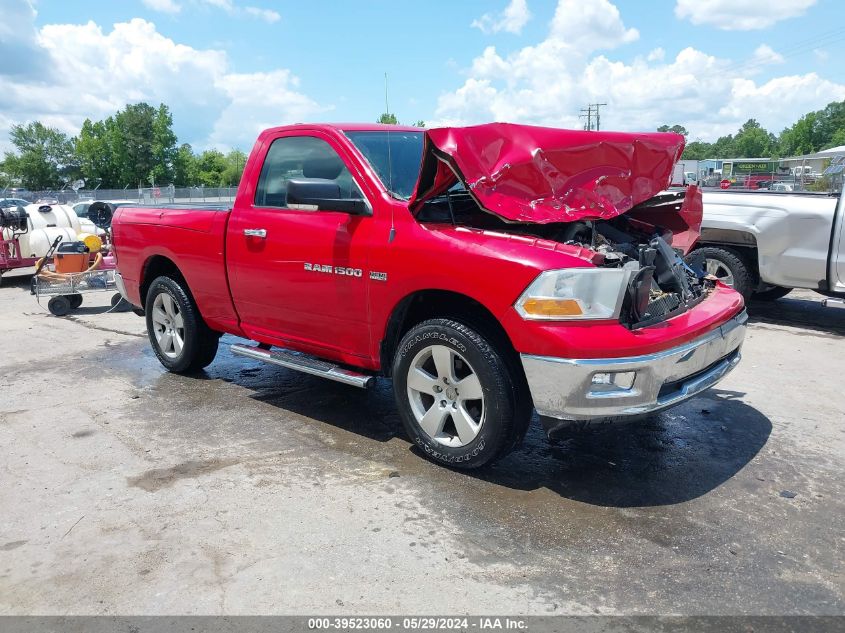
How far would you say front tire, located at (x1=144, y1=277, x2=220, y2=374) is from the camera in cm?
587

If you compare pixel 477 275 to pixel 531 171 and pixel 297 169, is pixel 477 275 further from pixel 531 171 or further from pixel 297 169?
pixel 297 169

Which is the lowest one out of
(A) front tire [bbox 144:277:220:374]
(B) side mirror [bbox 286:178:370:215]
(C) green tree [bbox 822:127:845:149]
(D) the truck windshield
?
(A) front tire [bbox 144:277:220:374]

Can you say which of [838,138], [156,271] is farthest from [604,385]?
[838,138]

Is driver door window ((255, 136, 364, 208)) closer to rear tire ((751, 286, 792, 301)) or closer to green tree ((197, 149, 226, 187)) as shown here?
rear tire ((751, 286, 792, 301))

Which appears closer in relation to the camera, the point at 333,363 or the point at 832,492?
the point at 832,492

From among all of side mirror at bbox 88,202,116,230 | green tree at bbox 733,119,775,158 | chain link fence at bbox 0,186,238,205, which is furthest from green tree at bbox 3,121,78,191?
green tree at bbox 733,119,775,158

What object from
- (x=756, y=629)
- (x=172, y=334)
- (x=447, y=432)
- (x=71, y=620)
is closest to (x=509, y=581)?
(x=756, y=629)

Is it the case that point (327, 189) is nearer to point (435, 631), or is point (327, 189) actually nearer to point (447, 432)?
point (447, 432)

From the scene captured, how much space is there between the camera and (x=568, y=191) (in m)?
4.00

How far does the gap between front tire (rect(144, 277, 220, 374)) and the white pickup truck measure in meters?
5.17

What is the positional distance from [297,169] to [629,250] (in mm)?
2354

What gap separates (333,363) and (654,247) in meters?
2.30

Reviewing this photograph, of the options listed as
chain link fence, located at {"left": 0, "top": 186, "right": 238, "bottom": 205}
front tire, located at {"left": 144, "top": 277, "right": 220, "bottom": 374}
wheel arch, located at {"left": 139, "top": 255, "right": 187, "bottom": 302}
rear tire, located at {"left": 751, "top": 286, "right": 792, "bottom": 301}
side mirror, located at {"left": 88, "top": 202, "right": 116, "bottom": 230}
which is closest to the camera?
front tire, located at {"left": 144, "top": 277, "right": 220, "bottom": 374}

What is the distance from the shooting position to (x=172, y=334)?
6164 millimetres
